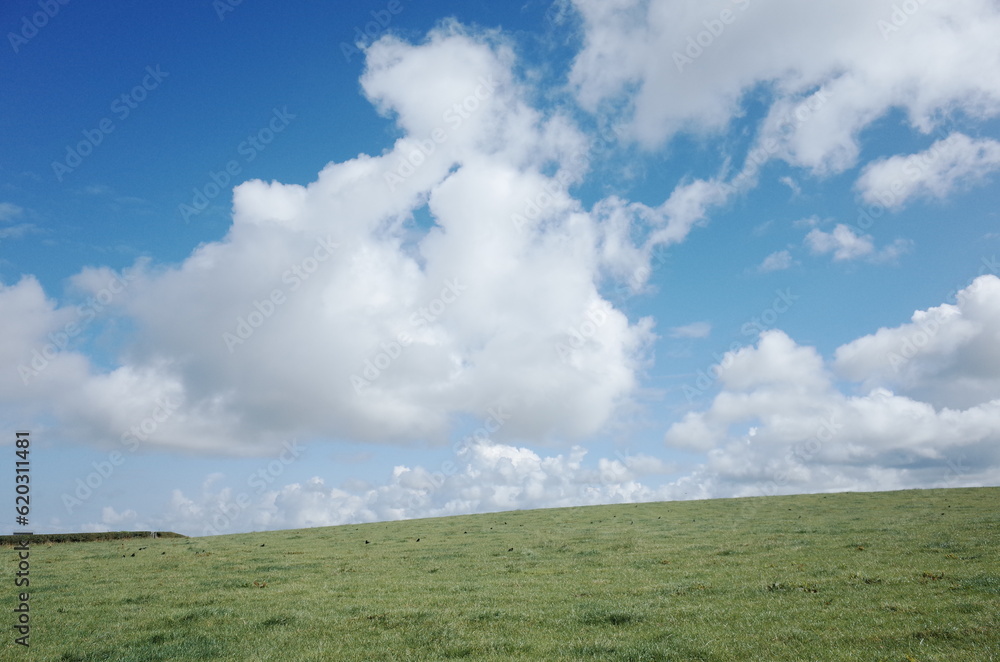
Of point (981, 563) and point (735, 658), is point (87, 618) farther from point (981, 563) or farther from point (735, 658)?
point (981, 563)

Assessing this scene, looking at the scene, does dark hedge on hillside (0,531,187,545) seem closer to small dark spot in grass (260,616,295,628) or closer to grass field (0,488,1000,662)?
grass field (0,488,1000,662)

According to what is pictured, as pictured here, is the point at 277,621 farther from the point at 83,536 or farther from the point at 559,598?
the point at 83,536

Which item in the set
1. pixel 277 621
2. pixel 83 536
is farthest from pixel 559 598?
pixel 83 536

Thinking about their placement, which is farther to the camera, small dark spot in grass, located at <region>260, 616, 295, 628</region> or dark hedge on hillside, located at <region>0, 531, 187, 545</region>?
dark hedge on hillside, located at <region>0, 531, 187, 545</region>

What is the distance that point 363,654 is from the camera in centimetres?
1412

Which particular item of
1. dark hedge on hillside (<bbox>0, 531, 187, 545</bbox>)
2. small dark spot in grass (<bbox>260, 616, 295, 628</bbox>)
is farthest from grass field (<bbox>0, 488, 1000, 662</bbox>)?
dark hedge on hillside (<bbox>0, 531, 187, 545</bbox>)

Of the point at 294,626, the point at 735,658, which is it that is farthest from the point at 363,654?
the point at 735,658

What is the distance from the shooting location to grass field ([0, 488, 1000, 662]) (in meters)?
13.9

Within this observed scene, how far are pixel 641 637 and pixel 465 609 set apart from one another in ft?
20.5

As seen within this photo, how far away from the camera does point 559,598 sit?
64.9ft

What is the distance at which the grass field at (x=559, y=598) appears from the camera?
13.9m

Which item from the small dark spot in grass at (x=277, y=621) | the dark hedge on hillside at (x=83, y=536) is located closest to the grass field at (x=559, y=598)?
the small dark spot in grass at (x=277, y=621)

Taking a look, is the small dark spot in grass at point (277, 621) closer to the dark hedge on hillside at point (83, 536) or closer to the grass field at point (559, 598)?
the grass field at point (559, 598)

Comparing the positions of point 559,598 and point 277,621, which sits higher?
point 277,621
